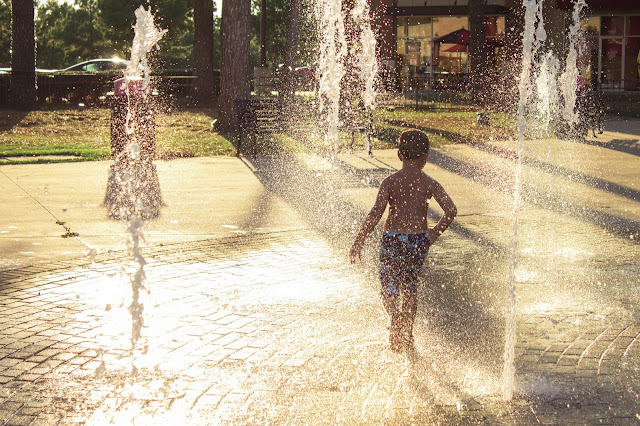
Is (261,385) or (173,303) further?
(173,303)

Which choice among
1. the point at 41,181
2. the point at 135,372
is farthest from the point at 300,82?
the point at 135,372

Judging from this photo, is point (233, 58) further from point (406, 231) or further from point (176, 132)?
point (406, 231)

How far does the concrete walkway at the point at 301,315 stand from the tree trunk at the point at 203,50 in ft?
65.5

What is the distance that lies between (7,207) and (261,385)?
6593mm

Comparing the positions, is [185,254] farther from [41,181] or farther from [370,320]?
[41,181]

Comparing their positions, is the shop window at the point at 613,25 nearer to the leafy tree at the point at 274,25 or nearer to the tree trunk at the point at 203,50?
the tree trunk at the point at 203,50

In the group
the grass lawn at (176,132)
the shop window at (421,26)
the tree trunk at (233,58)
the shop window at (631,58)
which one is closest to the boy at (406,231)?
the grass lawn at (176,132)

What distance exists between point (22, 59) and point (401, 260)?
2398 cm

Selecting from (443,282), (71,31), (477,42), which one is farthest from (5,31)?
(443,282)

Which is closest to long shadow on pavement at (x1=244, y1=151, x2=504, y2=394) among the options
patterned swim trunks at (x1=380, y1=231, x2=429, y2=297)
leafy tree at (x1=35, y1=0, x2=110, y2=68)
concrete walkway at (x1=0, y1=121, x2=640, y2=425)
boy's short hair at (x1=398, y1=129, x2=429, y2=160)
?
concrete walkway at (x1=0, y1=121, x2=640, y2=425)

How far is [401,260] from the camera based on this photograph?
5105 mm

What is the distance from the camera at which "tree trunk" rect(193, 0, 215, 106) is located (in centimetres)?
3083

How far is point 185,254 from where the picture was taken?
26.3ft

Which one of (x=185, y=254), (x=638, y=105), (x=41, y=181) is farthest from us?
(x=638, y=105)
